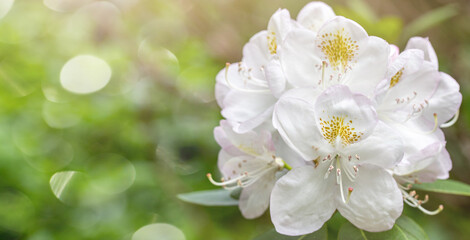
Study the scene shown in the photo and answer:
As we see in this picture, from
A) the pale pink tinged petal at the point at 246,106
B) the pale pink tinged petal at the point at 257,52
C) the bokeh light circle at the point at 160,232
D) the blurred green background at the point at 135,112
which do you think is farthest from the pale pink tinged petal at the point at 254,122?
the bokeh light circle at the point at 160,232

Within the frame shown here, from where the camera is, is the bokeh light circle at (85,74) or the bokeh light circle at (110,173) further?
the bokeh light circle at (85,74)

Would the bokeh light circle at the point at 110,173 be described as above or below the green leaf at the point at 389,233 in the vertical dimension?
below

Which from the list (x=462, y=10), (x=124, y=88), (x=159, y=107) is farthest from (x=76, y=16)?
(x=462, y=10)

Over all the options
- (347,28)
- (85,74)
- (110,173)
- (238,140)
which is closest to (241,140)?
(238,140)

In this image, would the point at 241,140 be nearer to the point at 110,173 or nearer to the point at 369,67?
the point at 369,67

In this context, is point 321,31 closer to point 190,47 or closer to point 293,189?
point 293,189

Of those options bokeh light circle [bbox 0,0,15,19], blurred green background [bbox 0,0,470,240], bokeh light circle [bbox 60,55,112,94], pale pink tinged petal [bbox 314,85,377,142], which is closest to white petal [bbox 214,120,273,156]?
pale pink tinged petal [bbox 314,85,377,142]

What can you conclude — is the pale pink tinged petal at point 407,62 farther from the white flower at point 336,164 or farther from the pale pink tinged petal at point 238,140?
the pale pink tinged petal at point 238,140
